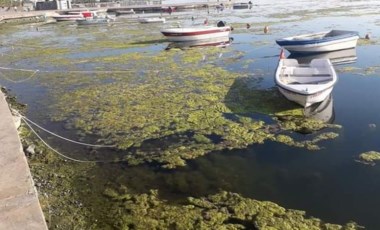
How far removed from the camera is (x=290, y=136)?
1109cm

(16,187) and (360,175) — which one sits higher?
(16,187)

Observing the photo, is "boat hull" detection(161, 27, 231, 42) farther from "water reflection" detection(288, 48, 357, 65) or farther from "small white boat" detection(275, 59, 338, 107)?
"small white boat" detection(275, 59, 338, 107)

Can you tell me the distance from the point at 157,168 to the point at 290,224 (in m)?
3.80

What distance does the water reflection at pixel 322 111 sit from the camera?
1247 centimetres

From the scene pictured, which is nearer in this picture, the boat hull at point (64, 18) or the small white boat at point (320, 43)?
the small white boat at point (320, 43)

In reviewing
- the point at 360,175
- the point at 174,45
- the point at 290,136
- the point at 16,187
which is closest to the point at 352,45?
the point at 174,45

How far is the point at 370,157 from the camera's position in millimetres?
9547

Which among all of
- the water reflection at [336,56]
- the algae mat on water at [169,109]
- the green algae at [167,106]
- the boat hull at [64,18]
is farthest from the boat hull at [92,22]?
the water reflection at [336,56]

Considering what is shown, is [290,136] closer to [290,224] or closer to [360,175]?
[360,175]

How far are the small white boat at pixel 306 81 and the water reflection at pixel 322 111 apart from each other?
307 mm

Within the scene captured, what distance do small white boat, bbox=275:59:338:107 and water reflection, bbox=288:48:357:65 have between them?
6.31 meters

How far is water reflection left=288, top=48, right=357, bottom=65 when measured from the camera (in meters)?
22.2

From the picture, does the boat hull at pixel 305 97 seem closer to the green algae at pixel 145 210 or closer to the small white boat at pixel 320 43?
the green algae at pixel 145 210

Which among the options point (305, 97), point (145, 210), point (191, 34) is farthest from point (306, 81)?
point (191, 34)
